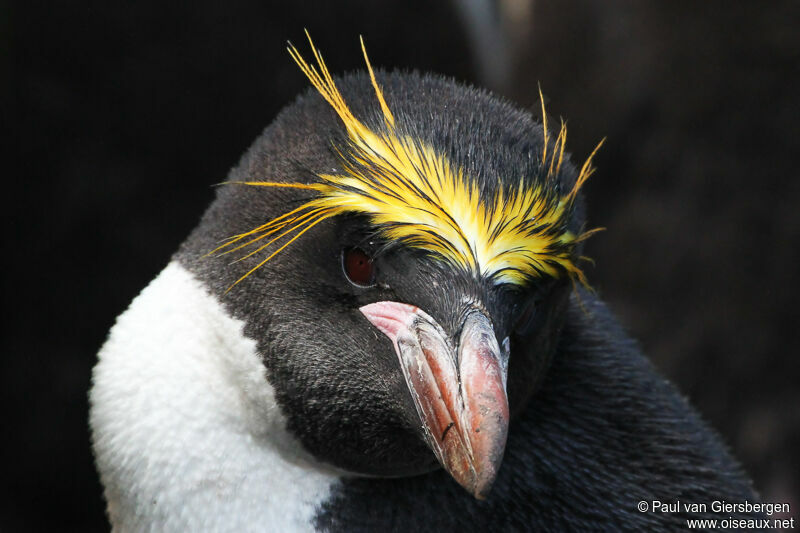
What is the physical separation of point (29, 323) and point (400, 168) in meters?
2.64

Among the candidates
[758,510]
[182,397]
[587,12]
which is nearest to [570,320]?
[758,510]

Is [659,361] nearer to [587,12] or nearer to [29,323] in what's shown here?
[587,12]

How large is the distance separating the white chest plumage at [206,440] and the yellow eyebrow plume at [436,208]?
9.4 inches

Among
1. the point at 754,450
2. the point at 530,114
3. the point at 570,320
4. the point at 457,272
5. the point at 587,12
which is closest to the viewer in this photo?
the point at 457,272

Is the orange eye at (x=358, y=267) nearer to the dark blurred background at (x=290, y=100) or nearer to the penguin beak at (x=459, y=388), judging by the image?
the penguin beak at (x=459, y=388)

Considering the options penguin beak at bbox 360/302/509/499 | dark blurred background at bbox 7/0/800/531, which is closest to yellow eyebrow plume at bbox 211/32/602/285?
penguin beak at bbox 360/302/509/499

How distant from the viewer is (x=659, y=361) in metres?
4.20

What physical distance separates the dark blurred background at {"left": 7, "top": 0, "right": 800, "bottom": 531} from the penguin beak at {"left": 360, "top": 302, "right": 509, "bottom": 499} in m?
2.32

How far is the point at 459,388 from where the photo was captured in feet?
4.51

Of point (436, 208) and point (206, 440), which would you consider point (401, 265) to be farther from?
point (206, 440)

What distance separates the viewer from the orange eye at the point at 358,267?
1.53 meters

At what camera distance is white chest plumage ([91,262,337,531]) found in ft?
5.46

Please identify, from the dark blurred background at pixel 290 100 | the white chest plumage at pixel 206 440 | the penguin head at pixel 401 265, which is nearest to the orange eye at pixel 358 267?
the penguin head at pixel 401 265

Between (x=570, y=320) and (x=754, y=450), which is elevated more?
(x=754, y=450)
